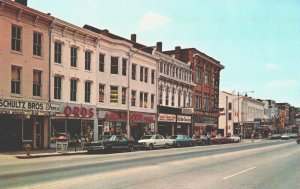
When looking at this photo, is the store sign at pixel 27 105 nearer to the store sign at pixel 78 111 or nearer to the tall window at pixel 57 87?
the tall window at pixel 57 87

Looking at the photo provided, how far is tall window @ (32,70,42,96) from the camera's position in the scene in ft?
112

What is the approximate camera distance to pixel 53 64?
3597 centimetres

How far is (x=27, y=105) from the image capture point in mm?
31453

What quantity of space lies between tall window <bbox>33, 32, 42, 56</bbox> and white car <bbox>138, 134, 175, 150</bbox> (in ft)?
40.5

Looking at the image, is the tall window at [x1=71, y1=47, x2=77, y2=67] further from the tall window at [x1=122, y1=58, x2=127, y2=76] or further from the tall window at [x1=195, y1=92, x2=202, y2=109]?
the tall window at [x1=195, y1=92, x2=202, y2=109]

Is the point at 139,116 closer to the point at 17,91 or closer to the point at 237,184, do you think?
the point at 17,91

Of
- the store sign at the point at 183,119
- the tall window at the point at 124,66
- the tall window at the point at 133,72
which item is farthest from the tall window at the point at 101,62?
the store sign at the point at 183,119

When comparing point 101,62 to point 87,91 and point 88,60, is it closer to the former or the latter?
point 88,60

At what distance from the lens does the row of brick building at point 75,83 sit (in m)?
32.0

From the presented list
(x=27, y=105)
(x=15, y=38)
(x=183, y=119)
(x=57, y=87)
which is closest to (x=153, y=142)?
(x=57, y=87)

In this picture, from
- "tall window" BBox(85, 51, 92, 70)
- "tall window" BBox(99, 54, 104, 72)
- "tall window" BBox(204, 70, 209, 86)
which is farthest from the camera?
"tall window" BBox(204, 70, 209, 86)

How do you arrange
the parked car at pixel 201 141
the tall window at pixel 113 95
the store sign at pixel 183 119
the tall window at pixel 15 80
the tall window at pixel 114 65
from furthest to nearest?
the store sign at pixel 183 119
the parked car at pixel 201 141
the tall window at pixel 114 65
the tall window at pixel 113 95
the tall window at pixel 15 80

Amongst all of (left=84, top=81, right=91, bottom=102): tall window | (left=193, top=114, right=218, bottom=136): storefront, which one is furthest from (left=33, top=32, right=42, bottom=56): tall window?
(left=193, top=114, right=218, bottom=136): storefront

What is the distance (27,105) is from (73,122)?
7.70 metres
